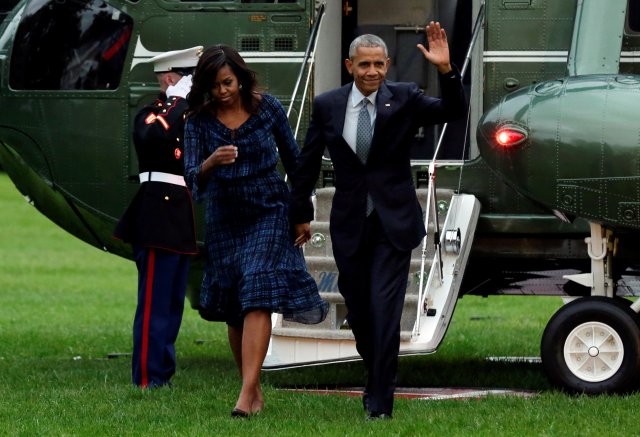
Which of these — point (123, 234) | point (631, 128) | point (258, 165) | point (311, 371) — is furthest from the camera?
Answer: point (311, 371)

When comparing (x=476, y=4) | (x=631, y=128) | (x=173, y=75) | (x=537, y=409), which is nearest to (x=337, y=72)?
(x=476, y=4)

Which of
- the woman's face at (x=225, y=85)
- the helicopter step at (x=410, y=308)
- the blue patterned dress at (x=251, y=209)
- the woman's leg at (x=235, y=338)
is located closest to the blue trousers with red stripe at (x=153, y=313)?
the helicopter step at (x=410, y=308)

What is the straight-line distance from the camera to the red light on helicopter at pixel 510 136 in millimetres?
7965

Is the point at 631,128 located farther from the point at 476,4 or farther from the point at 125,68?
the point at 125,68

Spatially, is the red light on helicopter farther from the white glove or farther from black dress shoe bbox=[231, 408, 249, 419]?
black dress shoe bbox=[231, 408, 249, 419]

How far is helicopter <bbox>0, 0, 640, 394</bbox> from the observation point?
794 centimetres

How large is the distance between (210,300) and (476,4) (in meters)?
3.06

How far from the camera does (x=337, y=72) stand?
395 inches

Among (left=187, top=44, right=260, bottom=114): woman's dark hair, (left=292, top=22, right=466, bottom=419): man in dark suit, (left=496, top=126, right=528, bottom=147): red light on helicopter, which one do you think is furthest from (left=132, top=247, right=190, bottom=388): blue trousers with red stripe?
(left=496, top=126, right=528, bottom=147): red light on helicopter

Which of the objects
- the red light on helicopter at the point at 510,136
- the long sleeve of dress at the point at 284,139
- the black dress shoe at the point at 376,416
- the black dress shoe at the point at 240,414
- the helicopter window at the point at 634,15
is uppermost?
the helicopter window at the point at 634,15

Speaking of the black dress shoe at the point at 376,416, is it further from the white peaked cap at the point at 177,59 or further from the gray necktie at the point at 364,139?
the white peaked cap at the point at 177,59

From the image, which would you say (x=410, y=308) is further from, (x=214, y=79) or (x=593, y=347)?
(x=214, y=79)

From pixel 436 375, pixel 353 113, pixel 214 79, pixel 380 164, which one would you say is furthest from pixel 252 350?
pixel 436 375

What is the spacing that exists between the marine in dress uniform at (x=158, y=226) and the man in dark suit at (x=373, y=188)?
4.90 feet
